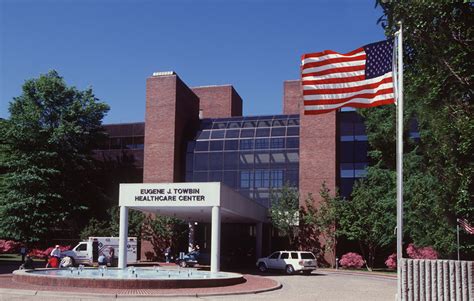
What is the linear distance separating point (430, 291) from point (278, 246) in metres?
34.8

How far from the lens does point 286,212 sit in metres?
46.0

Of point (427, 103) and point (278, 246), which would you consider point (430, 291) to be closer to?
point (427, 103)

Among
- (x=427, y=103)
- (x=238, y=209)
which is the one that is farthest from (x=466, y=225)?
(x=427, y=103)

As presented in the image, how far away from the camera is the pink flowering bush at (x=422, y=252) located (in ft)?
127

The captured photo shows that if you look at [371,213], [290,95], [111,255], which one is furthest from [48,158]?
[290,95]

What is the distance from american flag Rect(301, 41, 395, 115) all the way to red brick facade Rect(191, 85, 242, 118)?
163 ft

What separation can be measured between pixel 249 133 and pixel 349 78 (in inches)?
1375

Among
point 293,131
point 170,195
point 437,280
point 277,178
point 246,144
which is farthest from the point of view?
point 246,144

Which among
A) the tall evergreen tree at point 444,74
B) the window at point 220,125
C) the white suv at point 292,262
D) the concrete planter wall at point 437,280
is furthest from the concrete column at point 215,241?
the window at point 220,125

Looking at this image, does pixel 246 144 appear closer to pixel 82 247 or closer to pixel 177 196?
pixel 82 247

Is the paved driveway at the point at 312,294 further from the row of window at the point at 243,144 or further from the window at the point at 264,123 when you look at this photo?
the window at the point at 264,123

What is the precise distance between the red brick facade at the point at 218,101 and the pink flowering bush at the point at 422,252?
31610 mm

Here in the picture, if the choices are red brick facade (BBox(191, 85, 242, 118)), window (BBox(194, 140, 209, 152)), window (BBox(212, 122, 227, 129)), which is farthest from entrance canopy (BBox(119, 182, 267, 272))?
red brick facade (BBox(191, 85, 242, 118))

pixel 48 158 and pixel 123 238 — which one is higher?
pixel 48 158
